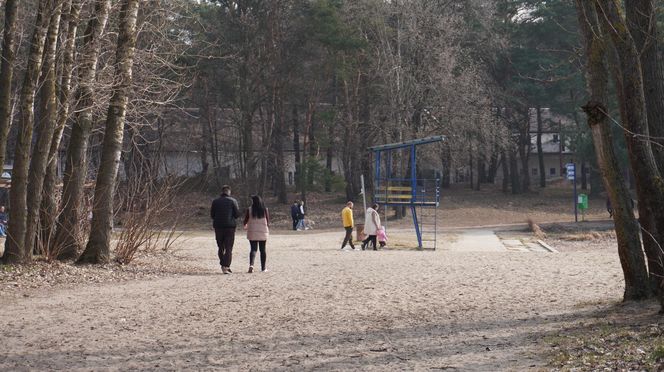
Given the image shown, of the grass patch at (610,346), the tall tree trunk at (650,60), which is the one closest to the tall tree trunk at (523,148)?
the tall tree trunk at (650,60)

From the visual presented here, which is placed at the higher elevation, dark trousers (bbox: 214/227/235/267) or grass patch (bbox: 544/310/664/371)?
dark trousers (bbox: 214/227/235/267)

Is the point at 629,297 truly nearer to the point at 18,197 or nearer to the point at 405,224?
the point at 18,197

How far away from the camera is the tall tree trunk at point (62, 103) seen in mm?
17609

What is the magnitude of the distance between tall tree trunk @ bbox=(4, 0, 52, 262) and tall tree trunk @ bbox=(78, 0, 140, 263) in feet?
5.89

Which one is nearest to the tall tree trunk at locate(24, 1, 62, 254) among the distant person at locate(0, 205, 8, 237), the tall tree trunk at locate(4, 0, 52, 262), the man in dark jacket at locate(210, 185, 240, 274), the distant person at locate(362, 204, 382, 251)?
the tall tree trunk at locate(4, 0, 52, 262)

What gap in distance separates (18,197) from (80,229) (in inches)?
131

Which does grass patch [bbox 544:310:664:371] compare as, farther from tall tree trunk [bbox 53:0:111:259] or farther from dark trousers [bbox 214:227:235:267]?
tall tree trunk [bbox 53:0:111:259]

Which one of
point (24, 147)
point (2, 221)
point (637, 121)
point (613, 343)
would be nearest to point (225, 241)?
point (24, 147)

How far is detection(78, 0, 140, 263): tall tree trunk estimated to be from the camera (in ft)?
59.1

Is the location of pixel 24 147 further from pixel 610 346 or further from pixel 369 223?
pixel 369 223

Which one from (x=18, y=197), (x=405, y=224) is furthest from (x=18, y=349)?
(x=405, y=224)

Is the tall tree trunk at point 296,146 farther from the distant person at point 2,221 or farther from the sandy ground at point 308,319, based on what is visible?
the sandy ground at point 308,319

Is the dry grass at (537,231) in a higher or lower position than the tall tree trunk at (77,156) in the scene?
lower

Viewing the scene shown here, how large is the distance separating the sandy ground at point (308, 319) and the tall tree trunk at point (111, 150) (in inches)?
68.6
